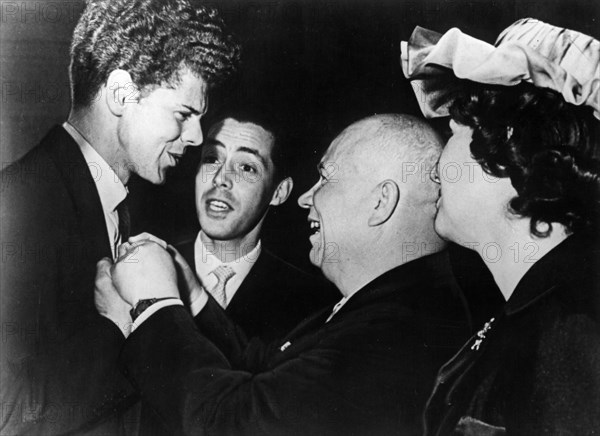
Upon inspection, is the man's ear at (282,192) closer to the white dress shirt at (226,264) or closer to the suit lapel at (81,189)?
the white dress shirt at (226,264)

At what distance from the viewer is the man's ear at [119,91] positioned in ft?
Result: 12.8

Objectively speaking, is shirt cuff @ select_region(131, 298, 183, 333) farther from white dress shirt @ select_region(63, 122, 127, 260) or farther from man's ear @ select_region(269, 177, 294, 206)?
man's ear @ select_region(269, 177, 294, 206)

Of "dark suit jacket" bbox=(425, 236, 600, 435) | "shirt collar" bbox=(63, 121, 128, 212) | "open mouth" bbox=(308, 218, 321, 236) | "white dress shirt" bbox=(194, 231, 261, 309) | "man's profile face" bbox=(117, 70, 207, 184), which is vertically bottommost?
"dark suit jacket" bbox=(425, 236, 600, 435)

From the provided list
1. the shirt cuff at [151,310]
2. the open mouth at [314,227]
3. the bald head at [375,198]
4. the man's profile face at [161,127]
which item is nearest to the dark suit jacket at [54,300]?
the shirt cuff at [151,310]

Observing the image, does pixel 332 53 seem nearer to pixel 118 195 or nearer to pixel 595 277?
pixel 118 195

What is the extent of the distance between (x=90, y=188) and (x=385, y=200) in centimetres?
162

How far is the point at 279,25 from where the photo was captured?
159 inches

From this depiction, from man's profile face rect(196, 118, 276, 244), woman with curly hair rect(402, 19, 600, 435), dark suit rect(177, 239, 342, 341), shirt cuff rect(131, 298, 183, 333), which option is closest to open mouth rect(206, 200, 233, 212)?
man's profile face rect(196, 118, 276, 244)

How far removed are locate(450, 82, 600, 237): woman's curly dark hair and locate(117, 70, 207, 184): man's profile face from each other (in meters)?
1.45

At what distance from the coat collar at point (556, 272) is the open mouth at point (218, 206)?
1.63 m

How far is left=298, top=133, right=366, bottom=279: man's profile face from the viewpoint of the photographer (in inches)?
154

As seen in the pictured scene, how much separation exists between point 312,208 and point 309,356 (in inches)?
31.9

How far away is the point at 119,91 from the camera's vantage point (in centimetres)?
390

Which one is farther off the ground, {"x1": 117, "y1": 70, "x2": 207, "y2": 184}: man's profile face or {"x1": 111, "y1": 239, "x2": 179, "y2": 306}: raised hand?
{"x1": 117, "y1": 70, "x2": 207, "y2": 184}: man's profile face
